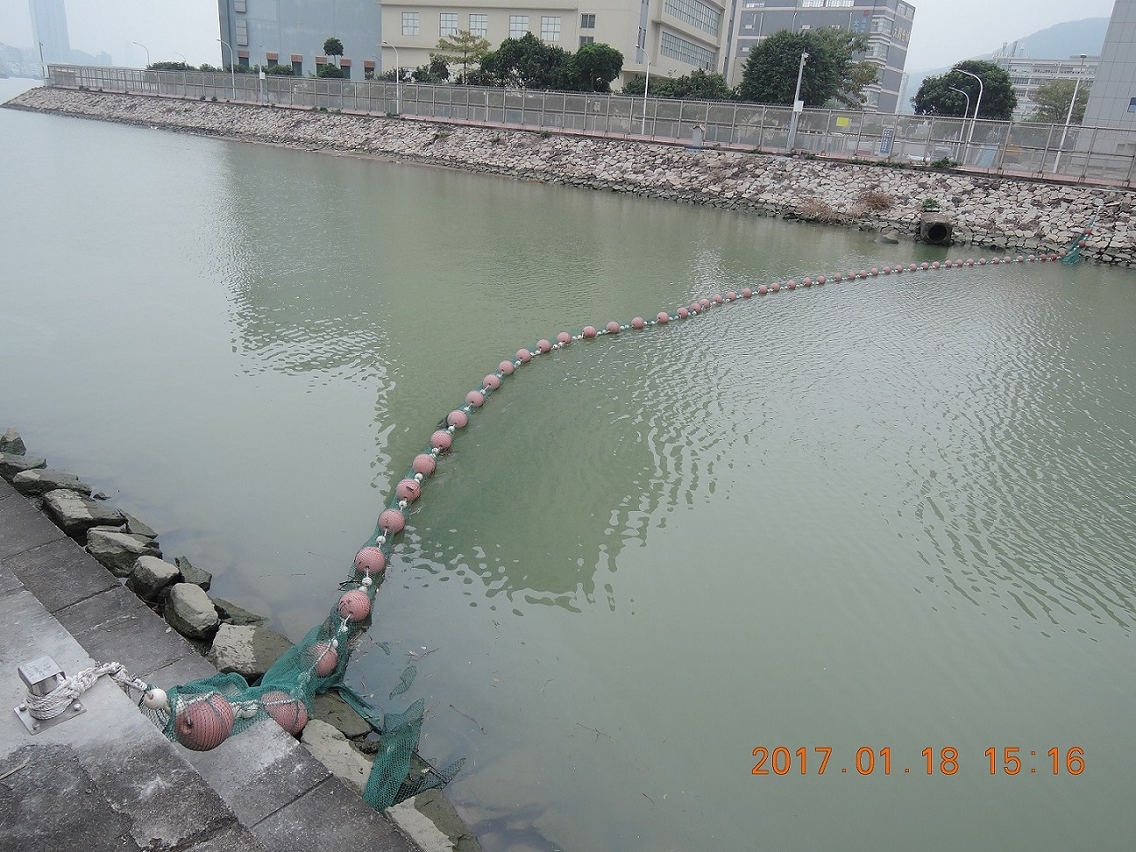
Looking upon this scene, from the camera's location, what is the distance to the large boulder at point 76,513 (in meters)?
5.60

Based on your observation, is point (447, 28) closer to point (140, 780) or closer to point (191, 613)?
point (191, 613)

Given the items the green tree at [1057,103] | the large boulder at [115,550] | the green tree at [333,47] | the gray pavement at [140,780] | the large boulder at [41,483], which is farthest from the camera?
the green tree at [333,47]

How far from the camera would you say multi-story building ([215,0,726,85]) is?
52.2 m

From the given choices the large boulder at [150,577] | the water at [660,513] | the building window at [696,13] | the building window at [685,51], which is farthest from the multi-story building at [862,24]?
the large boulder at [150,577]

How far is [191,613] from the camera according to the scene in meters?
4.73

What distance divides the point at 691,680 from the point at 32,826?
3.49 meters

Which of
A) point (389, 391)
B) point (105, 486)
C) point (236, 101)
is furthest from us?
point (236, 101)

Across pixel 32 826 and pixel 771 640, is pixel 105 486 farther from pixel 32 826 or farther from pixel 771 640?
pixel 771 640

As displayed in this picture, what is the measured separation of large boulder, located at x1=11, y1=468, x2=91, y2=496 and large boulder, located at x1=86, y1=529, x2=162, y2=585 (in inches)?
40.4

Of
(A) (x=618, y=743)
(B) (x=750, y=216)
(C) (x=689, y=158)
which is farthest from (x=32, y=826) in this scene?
(C) (x=689, y=158)

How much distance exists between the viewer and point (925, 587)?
606cm

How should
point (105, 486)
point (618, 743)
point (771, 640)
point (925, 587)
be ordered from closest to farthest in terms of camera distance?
point (618, 743) → point (771, 640) → point (925, 587) → point (105, 486)

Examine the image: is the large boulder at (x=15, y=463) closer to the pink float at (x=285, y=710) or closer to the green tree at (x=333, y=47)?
the pink float at (x=285, y=710)
